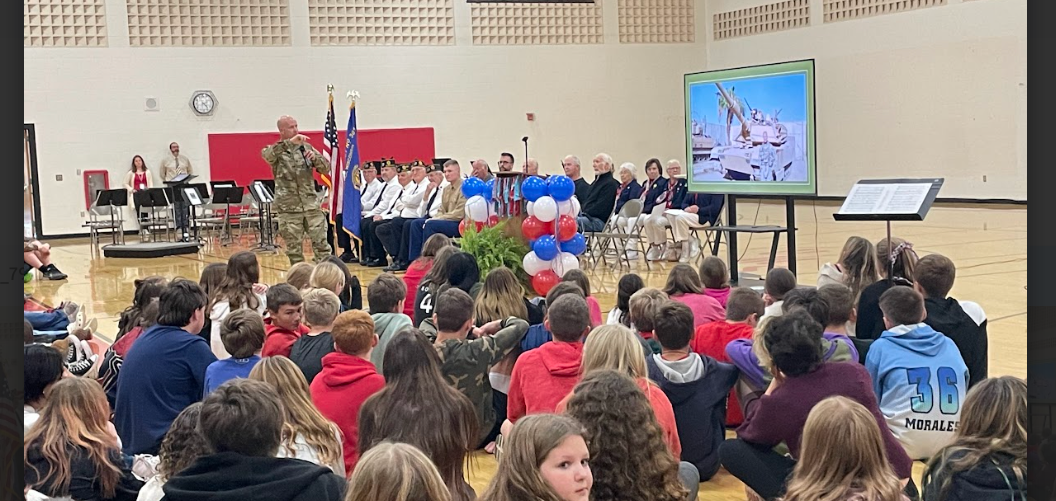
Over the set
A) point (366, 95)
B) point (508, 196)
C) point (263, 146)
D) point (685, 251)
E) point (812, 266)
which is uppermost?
point (366, 95)

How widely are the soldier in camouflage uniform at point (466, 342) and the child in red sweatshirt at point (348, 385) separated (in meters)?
0.37

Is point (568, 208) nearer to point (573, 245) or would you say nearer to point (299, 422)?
point (573, 245)

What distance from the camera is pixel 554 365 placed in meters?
3.71

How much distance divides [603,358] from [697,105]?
6.52 m

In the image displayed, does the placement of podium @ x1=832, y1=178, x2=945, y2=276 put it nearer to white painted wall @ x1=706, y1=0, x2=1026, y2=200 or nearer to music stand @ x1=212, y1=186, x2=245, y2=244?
white painted wall @ x1=706, y1=0, x2=1026, y2=200

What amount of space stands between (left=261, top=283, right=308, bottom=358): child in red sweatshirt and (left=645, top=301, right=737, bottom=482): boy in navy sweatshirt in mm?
1552

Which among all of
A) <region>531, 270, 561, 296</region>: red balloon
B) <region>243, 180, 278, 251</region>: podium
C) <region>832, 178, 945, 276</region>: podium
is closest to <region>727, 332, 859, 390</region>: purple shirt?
<region>832, 178, 945, 276</region>: podium

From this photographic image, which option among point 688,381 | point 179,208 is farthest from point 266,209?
point 688,381

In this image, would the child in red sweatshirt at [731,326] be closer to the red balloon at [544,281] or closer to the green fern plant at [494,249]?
the red balloon at [544,281]

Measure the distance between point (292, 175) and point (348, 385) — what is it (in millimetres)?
6892

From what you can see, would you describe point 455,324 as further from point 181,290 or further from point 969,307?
point 969,307

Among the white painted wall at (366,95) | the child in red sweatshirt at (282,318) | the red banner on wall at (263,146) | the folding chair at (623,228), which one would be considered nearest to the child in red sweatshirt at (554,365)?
the child in red sweatshirt at (282,318)

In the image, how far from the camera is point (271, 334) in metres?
4.39

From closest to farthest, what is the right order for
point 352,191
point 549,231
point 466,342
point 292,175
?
point 466,342, point 549,231, point 292,175, point 352,191
